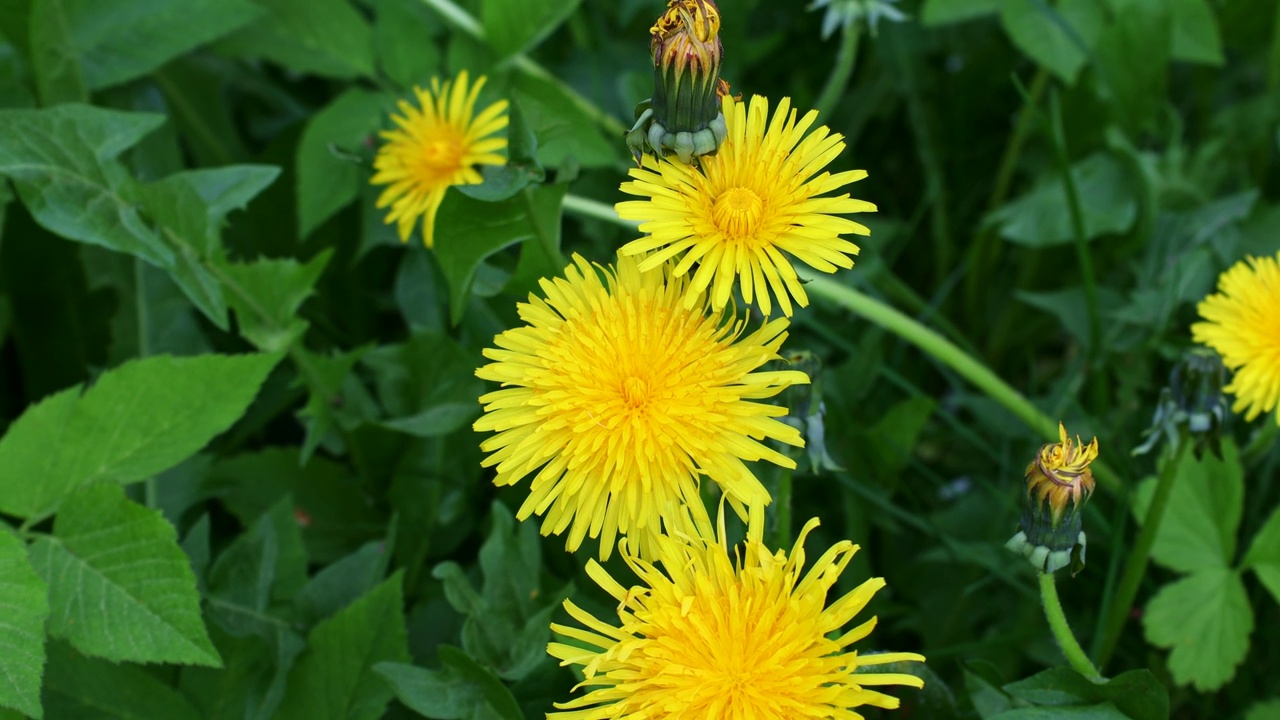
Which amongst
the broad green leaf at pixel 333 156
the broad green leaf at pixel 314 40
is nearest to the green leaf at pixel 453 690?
the broad green leaf at pixel 333 156

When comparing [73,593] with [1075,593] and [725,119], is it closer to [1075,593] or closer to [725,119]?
[725,119]

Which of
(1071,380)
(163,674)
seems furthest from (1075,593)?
(163,674)

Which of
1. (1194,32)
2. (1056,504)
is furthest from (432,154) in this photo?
(1194,32)

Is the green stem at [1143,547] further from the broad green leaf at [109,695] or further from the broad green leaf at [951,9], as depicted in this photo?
the broad green leaf at [109,695]

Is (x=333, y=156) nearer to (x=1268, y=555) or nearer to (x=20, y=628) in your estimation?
(x=20, y=628)

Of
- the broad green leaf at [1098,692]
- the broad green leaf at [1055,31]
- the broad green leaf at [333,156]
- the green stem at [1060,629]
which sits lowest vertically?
the broad green leaf at [1098,692]
